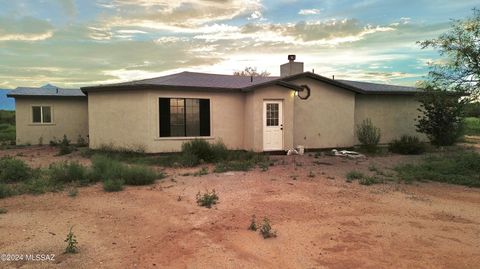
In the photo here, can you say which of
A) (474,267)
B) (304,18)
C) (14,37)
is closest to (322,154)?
(304,18)

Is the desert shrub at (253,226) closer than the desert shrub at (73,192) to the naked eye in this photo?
Yes

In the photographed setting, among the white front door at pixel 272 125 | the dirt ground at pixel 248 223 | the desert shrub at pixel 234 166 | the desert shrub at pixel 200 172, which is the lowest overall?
the dirt ground at pixel 248 223

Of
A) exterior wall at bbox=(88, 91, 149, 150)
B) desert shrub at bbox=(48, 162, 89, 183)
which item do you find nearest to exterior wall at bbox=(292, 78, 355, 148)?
exterior wall at bbox=(88, 91, 149, 150)

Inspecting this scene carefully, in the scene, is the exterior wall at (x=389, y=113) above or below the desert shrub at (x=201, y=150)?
above

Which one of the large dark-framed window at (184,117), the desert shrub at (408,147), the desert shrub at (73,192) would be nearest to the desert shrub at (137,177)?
the desert shrub at (73,192)

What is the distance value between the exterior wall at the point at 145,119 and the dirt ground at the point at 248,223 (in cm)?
551

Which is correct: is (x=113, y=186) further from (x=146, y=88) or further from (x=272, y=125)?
(x=272, y=125)

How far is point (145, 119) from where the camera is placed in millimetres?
13664

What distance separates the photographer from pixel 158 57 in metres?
21.5

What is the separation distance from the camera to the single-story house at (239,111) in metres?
13.9

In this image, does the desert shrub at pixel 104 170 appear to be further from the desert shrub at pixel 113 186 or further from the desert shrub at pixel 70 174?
the desert shrub at pixel 113 186

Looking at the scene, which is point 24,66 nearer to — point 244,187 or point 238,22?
point 238,22

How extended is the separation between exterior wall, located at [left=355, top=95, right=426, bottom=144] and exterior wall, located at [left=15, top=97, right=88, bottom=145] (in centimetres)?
1574

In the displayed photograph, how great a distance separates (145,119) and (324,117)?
8337mm
